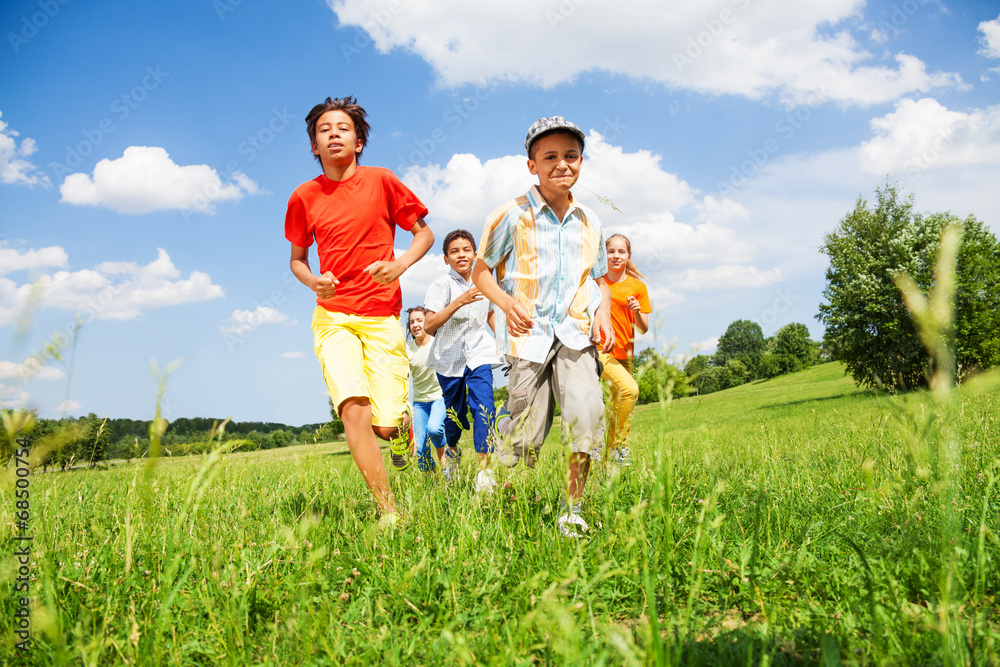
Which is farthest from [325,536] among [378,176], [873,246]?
[873,246]

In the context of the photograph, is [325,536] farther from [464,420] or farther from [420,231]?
[464,420]

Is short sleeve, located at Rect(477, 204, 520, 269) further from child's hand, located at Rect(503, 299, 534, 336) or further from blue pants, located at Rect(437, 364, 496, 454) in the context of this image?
blue pants, located at Rect(437, 364, 496, 454)

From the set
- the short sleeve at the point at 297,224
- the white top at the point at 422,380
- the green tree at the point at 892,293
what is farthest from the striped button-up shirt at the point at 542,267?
the green tree at the point at 892,293

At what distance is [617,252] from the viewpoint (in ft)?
21.2

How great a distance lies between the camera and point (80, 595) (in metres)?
2.10

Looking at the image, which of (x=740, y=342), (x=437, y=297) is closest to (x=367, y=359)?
(x=437, y=297)

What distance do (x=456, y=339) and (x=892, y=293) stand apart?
24845mm

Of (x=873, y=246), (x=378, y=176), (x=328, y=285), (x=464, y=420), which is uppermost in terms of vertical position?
(x=873, y=246)

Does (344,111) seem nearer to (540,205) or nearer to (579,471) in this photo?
(540,205)

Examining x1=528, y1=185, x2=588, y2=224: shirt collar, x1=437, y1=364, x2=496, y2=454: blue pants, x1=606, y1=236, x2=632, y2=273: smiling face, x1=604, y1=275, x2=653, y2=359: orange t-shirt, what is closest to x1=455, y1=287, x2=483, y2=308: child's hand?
x1=528, y1=185, x2=588, y2=224: shirt collar

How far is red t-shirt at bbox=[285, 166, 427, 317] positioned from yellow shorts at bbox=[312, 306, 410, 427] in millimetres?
79

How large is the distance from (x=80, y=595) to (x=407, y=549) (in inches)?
46.9

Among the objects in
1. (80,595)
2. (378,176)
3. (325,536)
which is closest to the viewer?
(80,595)

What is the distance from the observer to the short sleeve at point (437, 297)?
5977 millimetres
